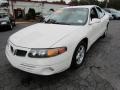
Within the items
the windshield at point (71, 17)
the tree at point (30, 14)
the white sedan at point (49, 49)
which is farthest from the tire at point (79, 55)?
the tree at point (30, 14)

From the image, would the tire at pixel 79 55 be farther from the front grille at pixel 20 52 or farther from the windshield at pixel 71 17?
the front grille at pixel 20 52

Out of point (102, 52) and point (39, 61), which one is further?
point (102, 52)

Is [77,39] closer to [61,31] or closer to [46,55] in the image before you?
[61,31]

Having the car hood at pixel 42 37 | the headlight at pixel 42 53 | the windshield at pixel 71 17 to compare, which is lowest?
the headlight at pixel 42 53

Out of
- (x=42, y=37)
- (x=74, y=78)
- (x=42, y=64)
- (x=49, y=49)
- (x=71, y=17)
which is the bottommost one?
(x=74, y=78)

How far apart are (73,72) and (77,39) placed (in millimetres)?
824

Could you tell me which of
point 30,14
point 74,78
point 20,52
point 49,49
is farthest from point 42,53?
point 30,14

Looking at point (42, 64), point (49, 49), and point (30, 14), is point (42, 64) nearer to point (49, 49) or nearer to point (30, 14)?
point (49, 49)

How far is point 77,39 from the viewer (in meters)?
3.52

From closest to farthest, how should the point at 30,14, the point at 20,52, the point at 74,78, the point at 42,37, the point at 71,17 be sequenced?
the point at 20,52, the point at 42,37, the point at 74,78, the point at 71,17, the point at 30,14

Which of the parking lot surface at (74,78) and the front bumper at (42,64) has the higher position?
the front bumper at (42,64)

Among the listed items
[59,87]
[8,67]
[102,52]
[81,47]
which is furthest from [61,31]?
[102,52]

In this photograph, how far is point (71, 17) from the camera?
4469 millimetres

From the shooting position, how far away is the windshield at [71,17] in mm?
4241
